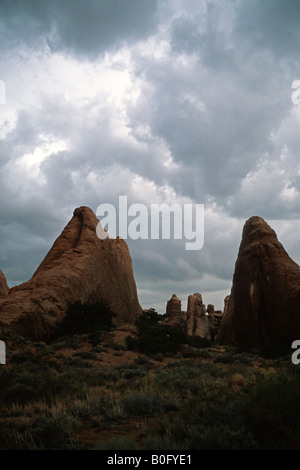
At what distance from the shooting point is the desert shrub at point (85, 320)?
2322 cm

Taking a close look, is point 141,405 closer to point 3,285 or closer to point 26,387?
point 26,387

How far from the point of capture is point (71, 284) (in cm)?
2662

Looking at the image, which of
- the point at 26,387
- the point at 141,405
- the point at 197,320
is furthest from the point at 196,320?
the point at 141,405

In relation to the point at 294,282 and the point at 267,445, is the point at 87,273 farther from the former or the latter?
the point at 267,445

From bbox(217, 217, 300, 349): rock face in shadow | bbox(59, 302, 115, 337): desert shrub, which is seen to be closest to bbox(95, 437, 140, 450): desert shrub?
bbox(59, 302, 115, 337): desert shrub

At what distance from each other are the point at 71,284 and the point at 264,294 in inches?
703

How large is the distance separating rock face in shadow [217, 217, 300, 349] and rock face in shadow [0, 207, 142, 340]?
15.3 metres

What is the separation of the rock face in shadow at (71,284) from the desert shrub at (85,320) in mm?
728

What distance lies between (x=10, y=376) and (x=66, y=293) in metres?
16.4

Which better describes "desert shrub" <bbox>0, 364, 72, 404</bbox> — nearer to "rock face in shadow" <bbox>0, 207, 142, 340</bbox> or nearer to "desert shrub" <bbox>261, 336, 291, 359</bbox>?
"rock face in shadow" <bbox>0, 207, 142, 340</bbox>

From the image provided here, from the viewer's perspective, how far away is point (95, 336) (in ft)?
68.6

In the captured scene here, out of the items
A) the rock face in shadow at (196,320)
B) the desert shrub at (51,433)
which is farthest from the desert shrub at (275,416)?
the rock face in shadow at (196,320)

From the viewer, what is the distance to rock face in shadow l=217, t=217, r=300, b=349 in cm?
2323
